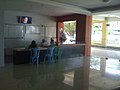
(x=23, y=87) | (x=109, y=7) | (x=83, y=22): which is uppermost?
(x=109, y=7)

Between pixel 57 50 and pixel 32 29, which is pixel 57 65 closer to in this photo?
pixel 57 50

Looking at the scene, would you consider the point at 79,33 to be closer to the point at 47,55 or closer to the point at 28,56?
the point at 47,55

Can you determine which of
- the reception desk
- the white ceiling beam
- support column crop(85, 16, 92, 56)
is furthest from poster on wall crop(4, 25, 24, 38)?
support column crop(85, 16, 92, 56)

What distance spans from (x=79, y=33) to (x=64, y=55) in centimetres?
233

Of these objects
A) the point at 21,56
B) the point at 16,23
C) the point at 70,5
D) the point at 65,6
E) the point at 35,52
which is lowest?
the point at 21,56

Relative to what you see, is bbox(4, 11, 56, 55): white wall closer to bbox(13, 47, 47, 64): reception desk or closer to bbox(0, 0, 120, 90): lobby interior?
bbox(0, 0, 120, 90): lobby interior

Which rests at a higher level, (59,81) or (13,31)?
(13,31)

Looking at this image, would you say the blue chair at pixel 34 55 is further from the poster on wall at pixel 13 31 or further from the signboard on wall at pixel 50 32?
the signboard on wall at pixel 50 32

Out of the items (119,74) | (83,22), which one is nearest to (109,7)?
(83,22)

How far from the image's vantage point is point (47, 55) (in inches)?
293

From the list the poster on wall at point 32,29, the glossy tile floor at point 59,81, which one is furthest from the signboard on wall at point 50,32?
the glossy tile floor at point 59,81

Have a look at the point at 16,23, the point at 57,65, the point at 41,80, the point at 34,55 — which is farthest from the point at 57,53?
the point at 16,23

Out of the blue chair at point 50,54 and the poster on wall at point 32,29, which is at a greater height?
the poster on wall at point 32,29

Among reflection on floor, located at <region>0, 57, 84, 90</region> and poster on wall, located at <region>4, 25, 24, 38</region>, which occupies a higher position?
poster on wall, located at <region>4, 25, 24, 38</region>
